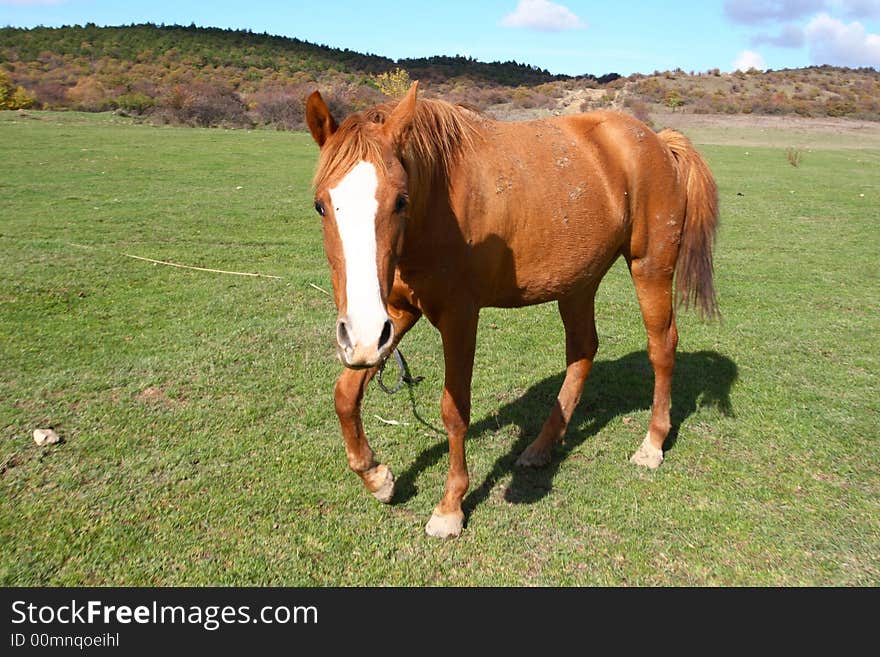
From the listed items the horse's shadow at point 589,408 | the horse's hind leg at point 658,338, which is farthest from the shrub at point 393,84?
the horse's shadow at point 589,408

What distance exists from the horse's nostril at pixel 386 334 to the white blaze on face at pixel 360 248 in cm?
2

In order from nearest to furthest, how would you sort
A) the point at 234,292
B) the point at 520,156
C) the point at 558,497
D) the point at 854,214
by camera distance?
1. the point at 520,156
2. the point at 558,497
3. the point at 234,292
4. the point at 854,214

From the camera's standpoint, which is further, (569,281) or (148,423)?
(148,423)

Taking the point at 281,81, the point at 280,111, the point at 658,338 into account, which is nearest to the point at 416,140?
the point at 658,338

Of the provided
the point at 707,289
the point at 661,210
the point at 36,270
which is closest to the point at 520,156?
the point at 661,210

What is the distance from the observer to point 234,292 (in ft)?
23.4

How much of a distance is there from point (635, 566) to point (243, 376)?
3.35 meters

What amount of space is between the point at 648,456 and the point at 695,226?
1.69 m

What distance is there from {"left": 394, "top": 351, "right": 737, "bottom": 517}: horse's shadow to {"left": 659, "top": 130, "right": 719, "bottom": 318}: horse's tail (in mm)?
1064

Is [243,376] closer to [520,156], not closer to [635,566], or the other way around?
[520,156]

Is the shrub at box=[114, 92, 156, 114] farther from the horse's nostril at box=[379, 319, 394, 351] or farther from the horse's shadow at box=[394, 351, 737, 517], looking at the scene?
the horse's nostril at box=[379, 319, 394, 351]

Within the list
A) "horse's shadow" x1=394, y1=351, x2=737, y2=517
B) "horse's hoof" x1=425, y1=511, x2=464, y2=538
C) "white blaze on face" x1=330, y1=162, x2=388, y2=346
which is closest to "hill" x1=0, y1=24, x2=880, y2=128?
"horse's shadow" x1=394, y1=351, x2=737, y2=517

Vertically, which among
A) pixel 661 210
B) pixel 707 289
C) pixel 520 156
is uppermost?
pixel 520 156

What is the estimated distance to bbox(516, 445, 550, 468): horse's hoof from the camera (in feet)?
13.1
